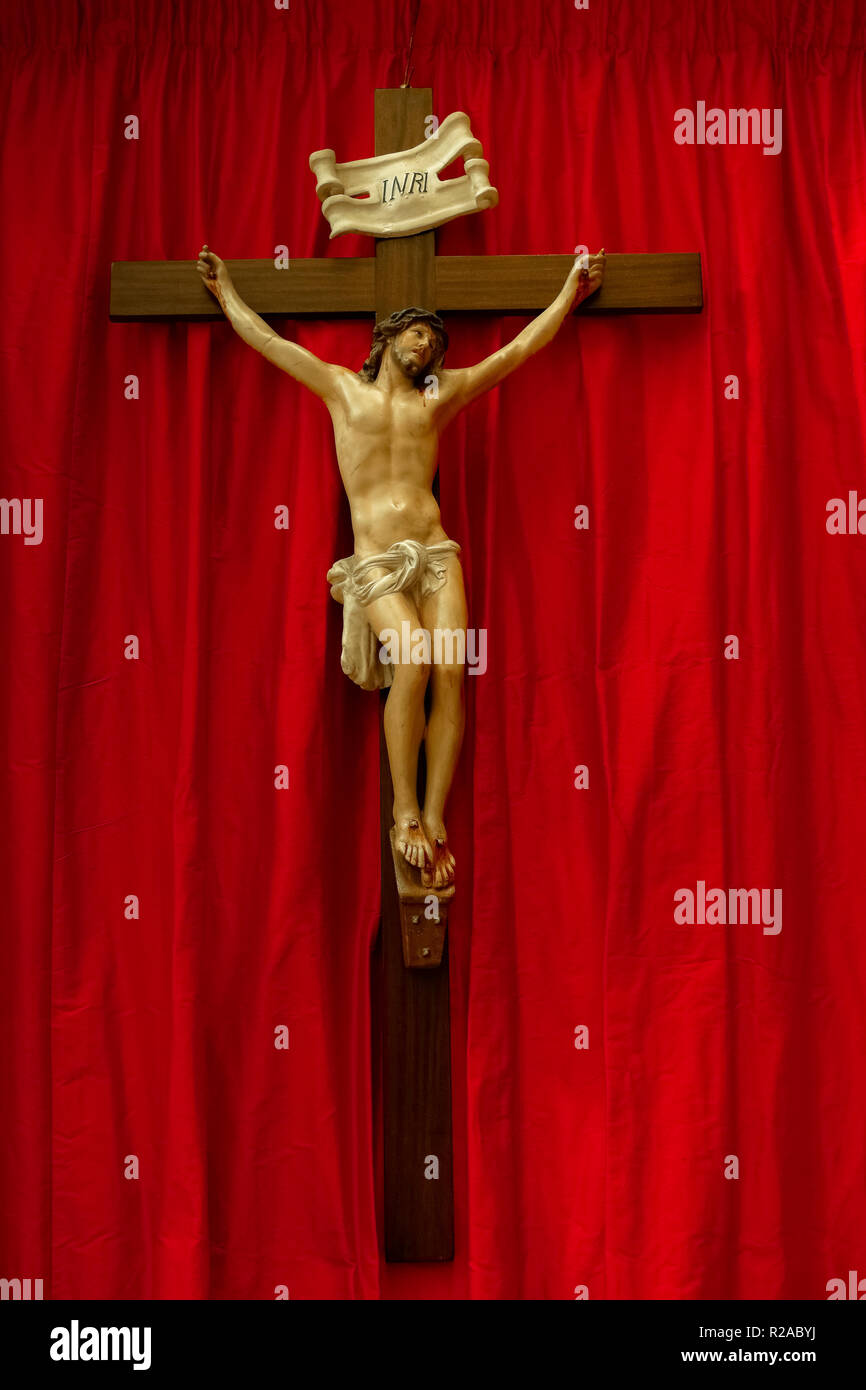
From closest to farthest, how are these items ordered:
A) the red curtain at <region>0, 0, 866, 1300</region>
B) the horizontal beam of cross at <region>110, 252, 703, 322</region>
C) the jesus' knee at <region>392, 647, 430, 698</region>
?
the jesus' knee at <region>392, 647, 430, 698</region>, the red curtain at <region>0, 0, 866, 1300</region>, the horizontal beam of cross at <region>110, 252, 703, 322</region>

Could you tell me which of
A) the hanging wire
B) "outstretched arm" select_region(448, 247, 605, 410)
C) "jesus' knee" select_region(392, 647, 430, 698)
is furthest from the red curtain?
"jesus' knee" select_region(392, 647, 430, 698)

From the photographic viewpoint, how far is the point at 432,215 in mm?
2711

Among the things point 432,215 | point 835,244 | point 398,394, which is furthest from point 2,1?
point 835,244

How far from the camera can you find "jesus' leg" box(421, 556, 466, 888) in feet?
8.36

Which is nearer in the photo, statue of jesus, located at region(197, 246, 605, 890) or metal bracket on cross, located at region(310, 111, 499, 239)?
statue of jesus, located at region(197, 246, 605, 890)

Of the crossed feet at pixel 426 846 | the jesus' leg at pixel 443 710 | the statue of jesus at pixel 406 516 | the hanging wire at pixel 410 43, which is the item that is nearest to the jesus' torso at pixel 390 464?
the statue of jesus at pixel 406 516

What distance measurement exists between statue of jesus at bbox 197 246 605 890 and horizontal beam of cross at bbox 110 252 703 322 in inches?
1.8

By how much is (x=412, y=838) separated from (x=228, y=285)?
114cm

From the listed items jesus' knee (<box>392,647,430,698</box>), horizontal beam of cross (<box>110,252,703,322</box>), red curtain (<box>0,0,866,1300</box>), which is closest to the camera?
jesus' knee (<box>392,647,430,698</box>)

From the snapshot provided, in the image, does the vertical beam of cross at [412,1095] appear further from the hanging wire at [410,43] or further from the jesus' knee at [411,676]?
the hanging wire at [410,43]

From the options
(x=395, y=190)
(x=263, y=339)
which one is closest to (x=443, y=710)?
(x=263, y=339)

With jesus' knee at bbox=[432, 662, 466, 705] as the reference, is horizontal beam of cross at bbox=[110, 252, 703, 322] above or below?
above

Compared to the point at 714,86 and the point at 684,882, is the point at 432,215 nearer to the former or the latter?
the point at 714,86

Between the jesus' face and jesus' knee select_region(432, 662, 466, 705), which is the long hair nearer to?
the jesus' face
